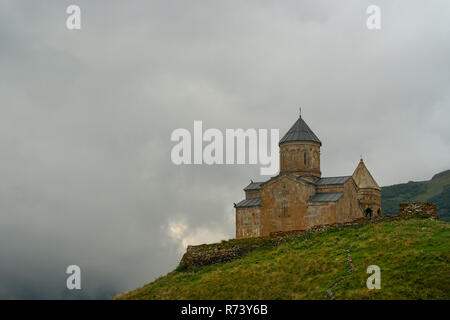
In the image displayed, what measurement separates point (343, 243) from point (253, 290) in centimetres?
634

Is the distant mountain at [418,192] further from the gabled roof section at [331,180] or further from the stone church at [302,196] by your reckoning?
the gabled roof section at [331,180]

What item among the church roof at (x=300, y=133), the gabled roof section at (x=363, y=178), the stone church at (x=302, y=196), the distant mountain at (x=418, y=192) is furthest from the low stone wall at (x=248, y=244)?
the distant mountain at (x=418, y=192)

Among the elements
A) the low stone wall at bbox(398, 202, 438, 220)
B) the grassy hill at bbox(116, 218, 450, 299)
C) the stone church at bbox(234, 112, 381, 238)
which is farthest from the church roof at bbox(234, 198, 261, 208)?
the low stone wall at bbox(398, 202, 438, 220)

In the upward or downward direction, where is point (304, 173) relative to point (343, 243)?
upward

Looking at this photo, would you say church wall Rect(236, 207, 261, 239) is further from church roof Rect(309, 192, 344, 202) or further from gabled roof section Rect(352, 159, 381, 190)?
gabled roof section Rect(352, 159, 381, 190)

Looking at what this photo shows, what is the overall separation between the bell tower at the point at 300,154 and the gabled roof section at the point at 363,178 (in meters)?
3.71

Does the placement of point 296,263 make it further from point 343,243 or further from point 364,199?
point 364,199

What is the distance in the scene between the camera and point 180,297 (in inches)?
881

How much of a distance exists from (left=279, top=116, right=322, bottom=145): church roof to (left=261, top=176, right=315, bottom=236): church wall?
12.1 feet

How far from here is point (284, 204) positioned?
3681 centimetres
